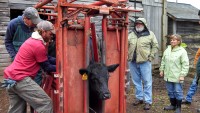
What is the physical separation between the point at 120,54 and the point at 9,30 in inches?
79.4

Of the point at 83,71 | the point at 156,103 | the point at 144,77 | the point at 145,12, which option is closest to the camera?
the point at 83,71

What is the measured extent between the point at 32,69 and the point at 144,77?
3.24m

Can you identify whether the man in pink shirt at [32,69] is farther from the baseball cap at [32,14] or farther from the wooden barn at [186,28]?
the wooden barn at [186,28]

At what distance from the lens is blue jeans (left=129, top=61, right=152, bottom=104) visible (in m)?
6.80

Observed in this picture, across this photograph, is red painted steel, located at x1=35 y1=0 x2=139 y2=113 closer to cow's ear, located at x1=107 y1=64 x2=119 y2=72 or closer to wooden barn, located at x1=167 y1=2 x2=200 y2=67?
cow's ear, located at x1=107 y1=64 x2=119 y2=72

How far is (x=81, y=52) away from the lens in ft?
13.9

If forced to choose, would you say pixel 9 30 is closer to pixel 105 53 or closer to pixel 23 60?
pixel 23 60

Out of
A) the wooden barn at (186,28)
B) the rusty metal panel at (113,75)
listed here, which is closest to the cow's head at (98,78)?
the rusty metal panel at (113,75)

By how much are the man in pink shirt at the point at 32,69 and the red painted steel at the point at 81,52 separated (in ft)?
0.62

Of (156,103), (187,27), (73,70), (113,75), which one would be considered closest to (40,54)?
(73,70)

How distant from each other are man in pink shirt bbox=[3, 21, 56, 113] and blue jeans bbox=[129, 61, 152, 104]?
2993 millimetres

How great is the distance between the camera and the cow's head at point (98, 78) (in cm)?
410

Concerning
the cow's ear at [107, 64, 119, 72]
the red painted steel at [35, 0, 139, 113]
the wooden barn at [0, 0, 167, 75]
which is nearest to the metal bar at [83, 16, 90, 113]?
the red painted steel at [35, 0, 139, 113]

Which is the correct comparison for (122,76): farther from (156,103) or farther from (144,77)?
(156,103)
